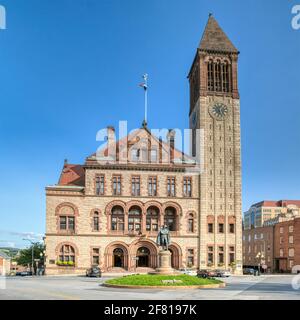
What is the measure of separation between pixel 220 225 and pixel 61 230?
22345 millimetres

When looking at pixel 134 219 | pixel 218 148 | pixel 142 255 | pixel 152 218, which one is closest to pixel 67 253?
pixel 134 219

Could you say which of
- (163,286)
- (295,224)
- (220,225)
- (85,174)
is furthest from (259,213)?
(163,286)

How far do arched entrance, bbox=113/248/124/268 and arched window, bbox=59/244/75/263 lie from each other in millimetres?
5671

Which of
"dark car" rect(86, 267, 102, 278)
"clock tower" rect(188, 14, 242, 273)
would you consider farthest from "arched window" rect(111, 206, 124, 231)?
"clock tower" rect(188, 14, 242, 273)

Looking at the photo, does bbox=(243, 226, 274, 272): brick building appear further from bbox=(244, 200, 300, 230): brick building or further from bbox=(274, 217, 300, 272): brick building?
bbox=(244, 200, 300, 230): brick building

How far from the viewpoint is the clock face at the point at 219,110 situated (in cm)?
7244

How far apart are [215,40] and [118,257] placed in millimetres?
37145

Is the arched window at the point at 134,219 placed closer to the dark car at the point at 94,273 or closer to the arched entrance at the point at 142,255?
the arched entrance at the point at 142,255

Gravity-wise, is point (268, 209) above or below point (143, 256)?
above

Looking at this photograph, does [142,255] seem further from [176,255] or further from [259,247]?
[259,247]

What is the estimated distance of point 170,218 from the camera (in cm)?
6806

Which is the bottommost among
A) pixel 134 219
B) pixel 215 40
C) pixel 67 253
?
pixel 67 253
